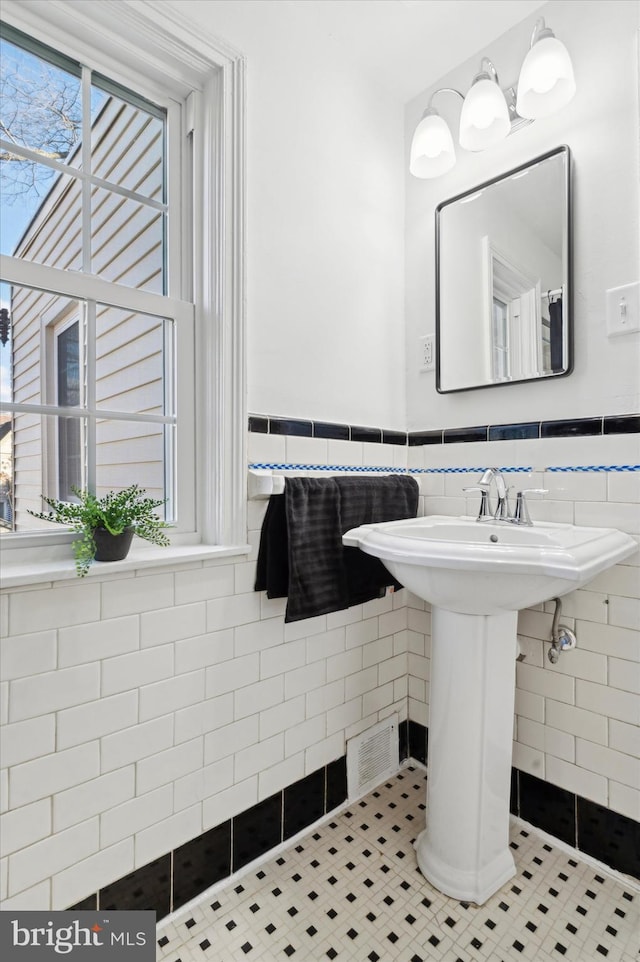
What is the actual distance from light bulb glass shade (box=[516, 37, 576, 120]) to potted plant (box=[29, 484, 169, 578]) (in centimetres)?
155

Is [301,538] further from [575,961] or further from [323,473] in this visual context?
[575,961]

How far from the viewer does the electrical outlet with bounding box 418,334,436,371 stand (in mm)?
1805

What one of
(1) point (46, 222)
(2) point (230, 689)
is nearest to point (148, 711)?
(2) point (230, 689)

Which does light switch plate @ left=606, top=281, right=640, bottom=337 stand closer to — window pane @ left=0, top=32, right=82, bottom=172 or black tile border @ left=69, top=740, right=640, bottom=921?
black tile border @ left=69, top=740, right=640, bottom=921

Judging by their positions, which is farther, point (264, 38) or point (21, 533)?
point (264, 38)

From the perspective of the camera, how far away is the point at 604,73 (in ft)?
4.53

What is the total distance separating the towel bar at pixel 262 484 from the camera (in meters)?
1.35

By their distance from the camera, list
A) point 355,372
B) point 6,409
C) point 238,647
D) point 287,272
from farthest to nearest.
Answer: point 355,372, point 287,272, point 238,647, point 6,409

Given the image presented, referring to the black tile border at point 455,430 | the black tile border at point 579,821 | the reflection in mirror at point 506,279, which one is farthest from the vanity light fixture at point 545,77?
the black tile border at point 579,821

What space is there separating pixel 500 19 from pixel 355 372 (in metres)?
1.20

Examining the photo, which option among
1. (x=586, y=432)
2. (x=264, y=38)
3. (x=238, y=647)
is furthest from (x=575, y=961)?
(x=264, y=38)

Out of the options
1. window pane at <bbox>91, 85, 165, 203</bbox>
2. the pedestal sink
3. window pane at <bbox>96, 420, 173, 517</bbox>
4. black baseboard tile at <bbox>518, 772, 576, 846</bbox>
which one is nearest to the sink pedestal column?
the pedestal sink

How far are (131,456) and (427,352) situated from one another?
1.11 metres

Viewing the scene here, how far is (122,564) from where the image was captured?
1.10 meters
